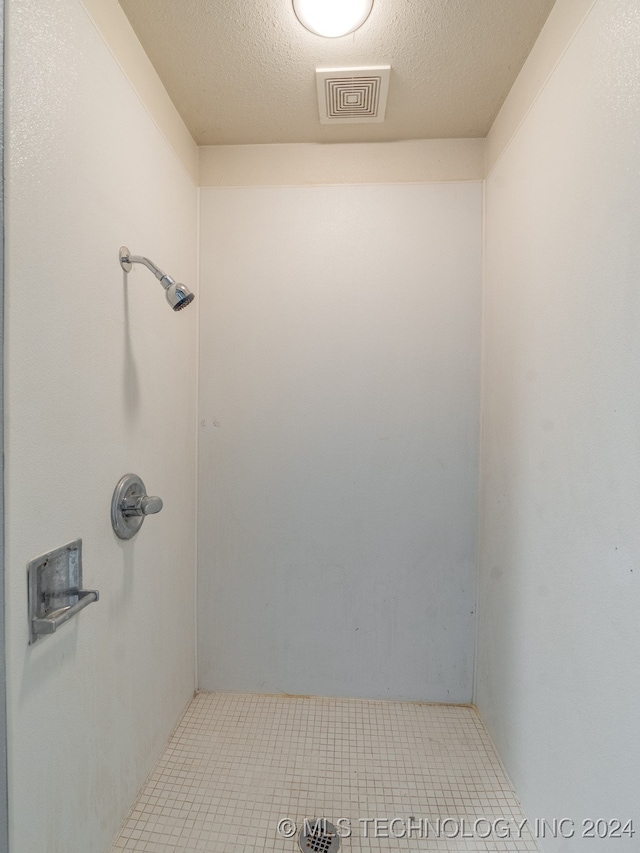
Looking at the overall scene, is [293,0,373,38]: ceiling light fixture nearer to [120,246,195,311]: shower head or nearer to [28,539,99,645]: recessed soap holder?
[120,246,195,311]: shower head

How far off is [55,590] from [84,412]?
35cm

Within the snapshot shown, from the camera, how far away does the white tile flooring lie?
1.08 m

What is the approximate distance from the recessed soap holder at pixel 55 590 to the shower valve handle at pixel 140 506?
17cm

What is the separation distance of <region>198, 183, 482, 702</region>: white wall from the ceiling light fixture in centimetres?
50

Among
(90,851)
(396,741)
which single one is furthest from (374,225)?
(90,851)

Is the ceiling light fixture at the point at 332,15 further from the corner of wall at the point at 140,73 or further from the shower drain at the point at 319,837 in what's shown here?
the shower drain at the point at 319,837

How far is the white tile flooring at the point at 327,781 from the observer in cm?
108

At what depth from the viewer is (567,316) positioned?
972 mm

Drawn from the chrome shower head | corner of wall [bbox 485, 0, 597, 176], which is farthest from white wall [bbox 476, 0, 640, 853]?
the chrome shower head

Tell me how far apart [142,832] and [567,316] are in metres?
1.58

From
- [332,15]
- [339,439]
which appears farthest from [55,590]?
[332,15]

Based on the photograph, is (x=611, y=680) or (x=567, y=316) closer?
(x=611, y=680)

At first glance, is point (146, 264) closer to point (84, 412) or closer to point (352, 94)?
point (84, 412)

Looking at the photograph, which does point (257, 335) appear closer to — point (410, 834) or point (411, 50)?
point (411, 50)
